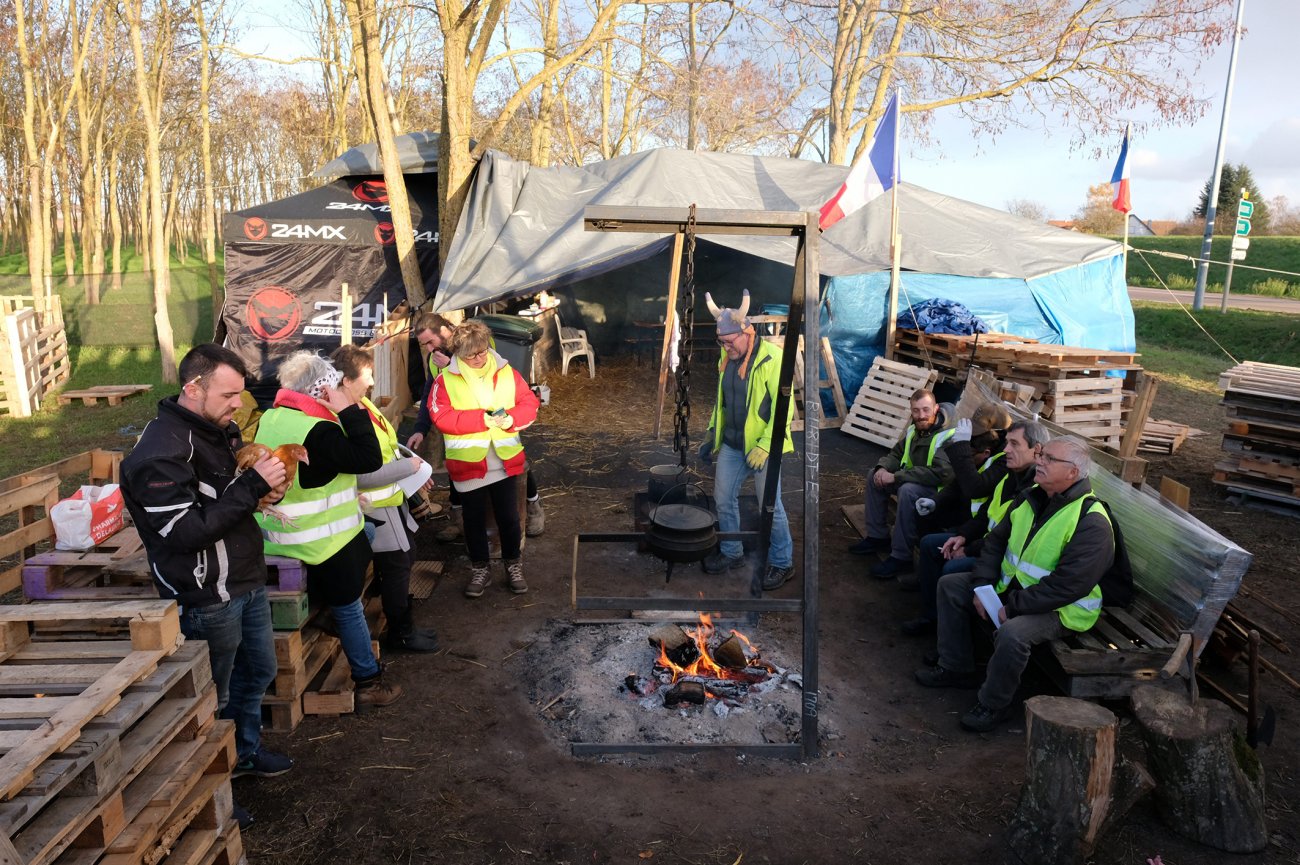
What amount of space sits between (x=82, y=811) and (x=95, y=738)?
0.71 ft

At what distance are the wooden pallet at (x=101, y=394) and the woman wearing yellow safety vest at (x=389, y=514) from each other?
951cm

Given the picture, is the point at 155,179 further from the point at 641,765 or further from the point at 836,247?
the point at 641,765

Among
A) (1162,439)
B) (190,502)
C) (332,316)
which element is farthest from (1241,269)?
(190,502)

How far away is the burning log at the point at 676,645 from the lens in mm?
5234

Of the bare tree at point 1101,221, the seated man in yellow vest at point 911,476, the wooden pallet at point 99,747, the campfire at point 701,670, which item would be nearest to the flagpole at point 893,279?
the seated man in yellow vest at point 911,476

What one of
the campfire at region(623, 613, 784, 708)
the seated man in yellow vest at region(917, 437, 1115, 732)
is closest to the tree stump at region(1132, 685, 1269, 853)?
the seated man in yellow vest at region(917, 437, 1115, 732)

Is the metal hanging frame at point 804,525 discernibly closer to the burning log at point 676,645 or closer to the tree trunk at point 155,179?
the burning log at point 676,645

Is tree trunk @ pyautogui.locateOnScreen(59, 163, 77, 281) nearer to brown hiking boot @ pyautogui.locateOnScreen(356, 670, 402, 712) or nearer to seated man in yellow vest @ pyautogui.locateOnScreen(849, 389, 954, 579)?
brown hiking boot @ pyautogui.locateOnScreen(356, 670, 402, 712)

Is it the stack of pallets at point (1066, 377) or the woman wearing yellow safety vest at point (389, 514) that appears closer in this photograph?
the woman wearing yellow safety vest at point (389, 514)

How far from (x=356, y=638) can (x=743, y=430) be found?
3.08m

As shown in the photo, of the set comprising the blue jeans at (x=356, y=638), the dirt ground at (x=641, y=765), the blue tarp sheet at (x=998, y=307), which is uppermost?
the blue tarp sheet at (x=998, y=307)

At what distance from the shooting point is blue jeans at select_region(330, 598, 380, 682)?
4.63 meters

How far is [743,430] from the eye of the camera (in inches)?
250

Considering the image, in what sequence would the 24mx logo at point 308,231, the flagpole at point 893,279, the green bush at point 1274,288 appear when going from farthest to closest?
the green bush at point 1274,288 → the 24mx logo at point 308,231 → the flagpole at point 893,279
